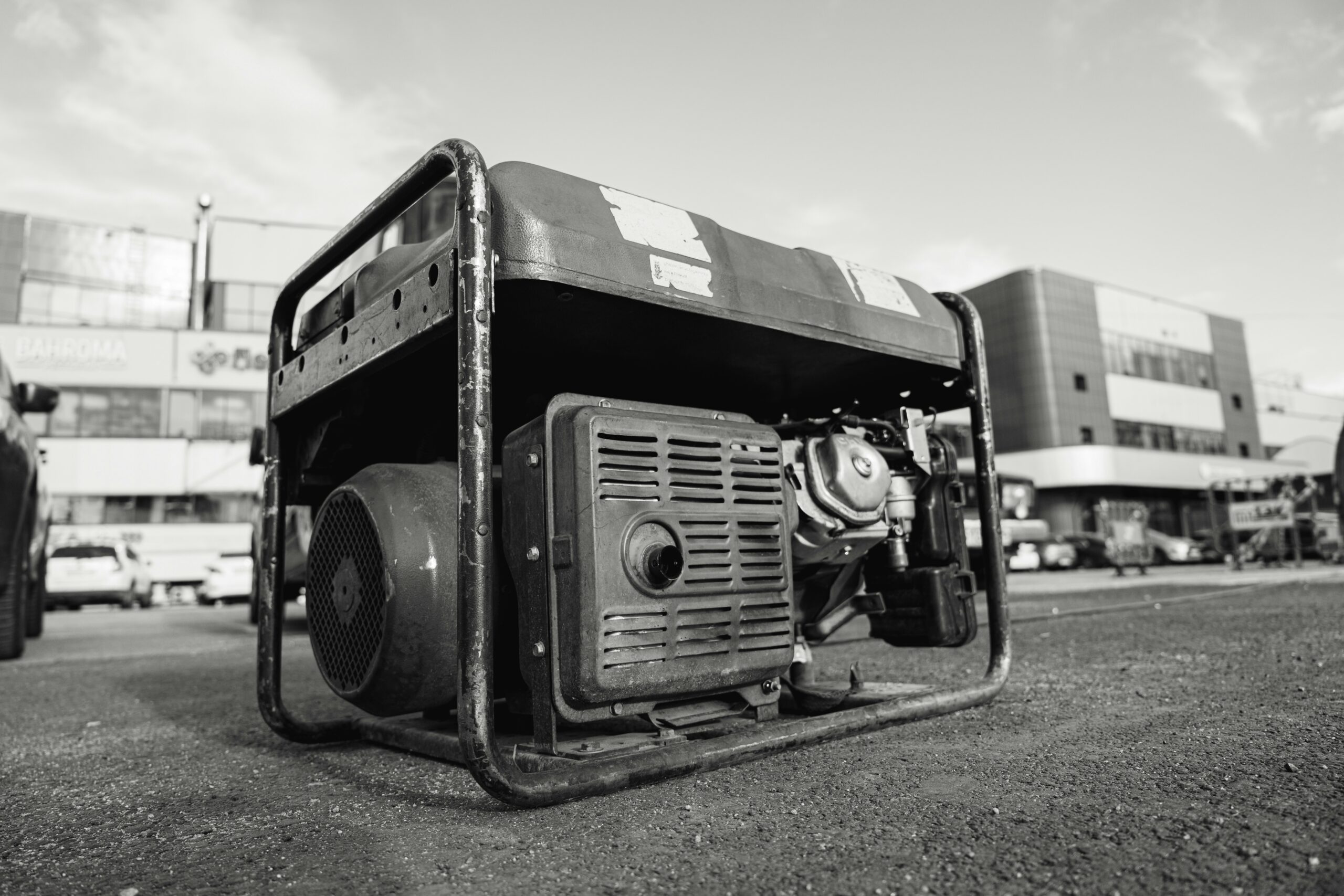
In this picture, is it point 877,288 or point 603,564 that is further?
point 877,288

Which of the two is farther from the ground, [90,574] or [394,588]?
[90,574]

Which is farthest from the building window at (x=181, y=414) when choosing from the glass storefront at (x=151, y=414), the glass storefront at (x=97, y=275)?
the glass storefront at (x=97, y=275)

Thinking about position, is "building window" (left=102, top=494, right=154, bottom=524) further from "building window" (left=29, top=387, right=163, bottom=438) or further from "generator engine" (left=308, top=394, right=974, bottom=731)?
"generator engine" (left=308, top=394, right=974, bottom=731)

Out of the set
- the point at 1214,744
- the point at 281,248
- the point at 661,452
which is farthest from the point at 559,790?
the point at 281,248

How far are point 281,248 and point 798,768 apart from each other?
117 ft

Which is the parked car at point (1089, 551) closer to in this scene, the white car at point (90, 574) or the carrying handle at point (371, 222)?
the white car at point (90, 574)

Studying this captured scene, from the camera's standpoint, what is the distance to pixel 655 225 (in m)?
1.89

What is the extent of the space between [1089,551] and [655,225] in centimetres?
2849

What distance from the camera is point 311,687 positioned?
387 centimetres

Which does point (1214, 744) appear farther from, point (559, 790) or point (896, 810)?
point (559, 790)

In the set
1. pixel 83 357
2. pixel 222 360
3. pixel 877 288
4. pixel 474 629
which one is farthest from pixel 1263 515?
pixel 83 357

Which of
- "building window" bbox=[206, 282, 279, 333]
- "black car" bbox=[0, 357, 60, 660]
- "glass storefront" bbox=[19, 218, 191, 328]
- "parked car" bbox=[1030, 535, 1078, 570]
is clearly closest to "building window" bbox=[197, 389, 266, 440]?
"building window" bbox=[206, 282, 279, 333]

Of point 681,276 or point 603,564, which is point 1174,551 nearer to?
point 681,276

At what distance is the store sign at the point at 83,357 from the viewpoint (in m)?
28.0
